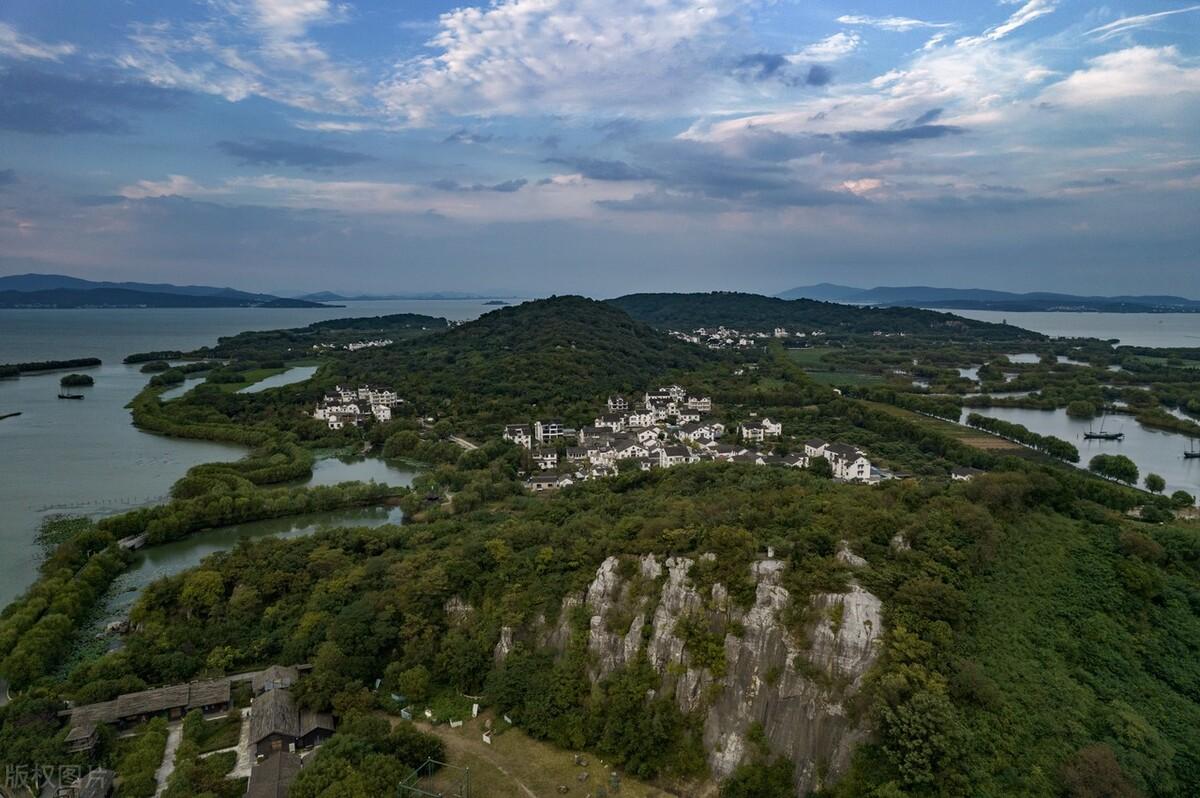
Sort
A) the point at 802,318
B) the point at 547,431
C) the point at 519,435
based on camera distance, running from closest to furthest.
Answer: the point at 519,435 → the point at 547,431 → the point at 802,318

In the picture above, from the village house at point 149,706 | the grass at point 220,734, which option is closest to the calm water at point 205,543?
the village house at point 149,706

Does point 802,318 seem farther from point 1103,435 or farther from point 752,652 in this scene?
point 752,652

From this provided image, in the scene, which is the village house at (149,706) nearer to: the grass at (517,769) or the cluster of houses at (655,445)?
the grass at (517,769)

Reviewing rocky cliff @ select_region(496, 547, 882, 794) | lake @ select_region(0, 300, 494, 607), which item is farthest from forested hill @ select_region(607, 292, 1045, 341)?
rocky cliff @ select_region(496, 547, 882, 794)

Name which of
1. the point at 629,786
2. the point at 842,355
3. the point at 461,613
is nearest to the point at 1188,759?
the point at 629,786

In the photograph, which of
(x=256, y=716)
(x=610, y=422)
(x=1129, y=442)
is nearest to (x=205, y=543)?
(x=256, y=716)

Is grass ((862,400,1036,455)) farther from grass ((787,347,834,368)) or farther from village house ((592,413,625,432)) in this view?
grass ((787,347,834,368))

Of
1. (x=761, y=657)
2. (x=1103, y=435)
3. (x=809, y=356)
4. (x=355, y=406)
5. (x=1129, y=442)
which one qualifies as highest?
(x=809, y=356)

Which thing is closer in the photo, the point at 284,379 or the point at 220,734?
the point at 220,734

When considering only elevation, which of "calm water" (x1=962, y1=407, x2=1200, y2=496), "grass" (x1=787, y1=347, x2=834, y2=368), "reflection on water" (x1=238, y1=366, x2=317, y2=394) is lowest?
"calm water" (x1=962, y1=407, x2=1200, y2=496)
